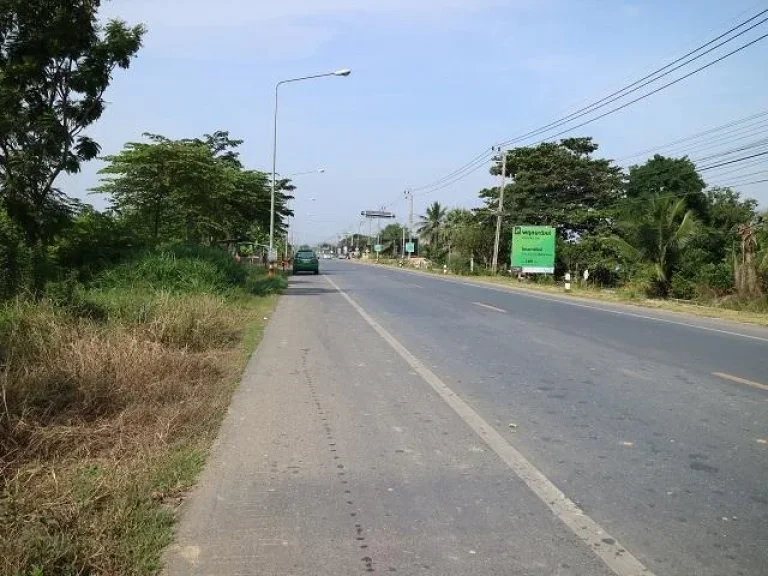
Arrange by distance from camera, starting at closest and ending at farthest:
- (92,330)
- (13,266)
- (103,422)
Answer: (103,422), (92,330), (13,266)

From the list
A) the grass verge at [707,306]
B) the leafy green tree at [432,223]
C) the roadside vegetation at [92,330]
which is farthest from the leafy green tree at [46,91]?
the leafy green tree at [432,223]

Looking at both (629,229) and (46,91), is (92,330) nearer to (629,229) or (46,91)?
(46,91)

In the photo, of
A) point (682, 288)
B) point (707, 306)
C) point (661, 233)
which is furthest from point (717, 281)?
point (661, 233)

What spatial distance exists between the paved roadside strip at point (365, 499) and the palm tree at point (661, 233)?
2265cm

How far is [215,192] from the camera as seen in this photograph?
2762 centimetres

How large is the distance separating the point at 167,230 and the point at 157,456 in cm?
2314

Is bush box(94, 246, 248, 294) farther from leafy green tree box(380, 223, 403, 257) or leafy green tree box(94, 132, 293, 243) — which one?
leafy green tree box(380, 223, 403, 257)

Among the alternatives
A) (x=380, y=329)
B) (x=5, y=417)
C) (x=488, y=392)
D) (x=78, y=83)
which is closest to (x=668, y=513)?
(x=488, y=392)

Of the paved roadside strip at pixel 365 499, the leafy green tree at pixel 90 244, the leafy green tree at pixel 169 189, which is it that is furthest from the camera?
the leafy green tree at pixel 169 189

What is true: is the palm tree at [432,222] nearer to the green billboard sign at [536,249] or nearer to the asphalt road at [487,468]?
the green billboard sign at [536,249]

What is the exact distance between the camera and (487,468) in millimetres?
5043

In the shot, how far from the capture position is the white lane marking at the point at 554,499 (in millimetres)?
3582

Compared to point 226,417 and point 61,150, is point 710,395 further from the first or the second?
point 61,150

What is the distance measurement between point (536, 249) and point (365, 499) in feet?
118
